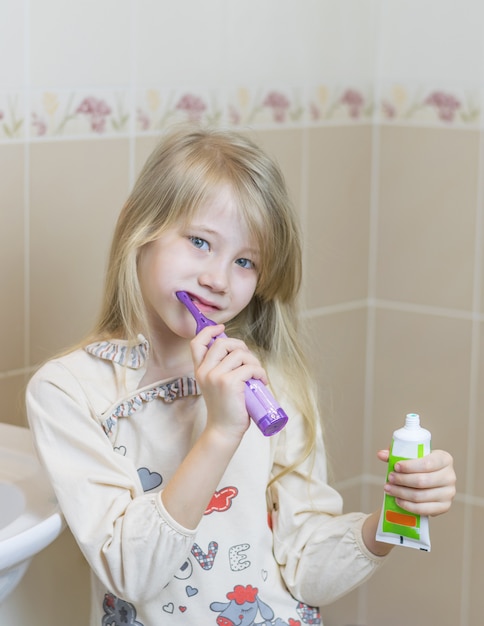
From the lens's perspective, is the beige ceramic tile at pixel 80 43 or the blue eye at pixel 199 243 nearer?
the blue eye at pixel 199 243

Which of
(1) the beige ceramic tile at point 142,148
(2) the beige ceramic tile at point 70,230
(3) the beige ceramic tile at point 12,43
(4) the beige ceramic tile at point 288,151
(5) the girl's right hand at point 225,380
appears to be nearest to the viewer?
(5) the girl's right hand at point 225,380

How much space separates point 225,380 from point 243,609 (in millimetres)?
320

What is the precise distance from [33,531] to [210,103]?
94 cm

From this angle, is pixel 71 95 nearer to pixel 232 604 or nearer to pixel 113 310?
pixel 113 310

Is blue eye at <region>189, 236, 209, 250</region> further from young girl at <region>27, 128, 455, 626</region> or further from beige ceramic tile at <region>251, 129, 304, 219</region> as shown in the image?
beige ceramic tile at <region>251, 129, 304, 219</region>

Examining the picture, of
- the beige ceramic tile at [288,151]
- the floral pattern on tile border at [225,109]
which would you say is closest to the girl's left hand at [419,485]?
the floral pattern on tile border at [225,109]

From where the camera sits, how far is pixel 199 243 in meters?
1.25

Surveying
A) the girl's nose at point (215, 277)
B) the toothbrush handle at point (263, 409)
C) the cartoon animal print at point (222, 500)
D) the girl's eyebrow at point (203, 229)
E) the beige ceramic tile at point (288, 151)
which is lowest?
the cartoon animal print at point (222, 500)

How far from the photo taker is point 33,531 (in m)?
1.05

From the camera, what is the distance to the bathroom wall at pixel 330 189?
1558 millimetres

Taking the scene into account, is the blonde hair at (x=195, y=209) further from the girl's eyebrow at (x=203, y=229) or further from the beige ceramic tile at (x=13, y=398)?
the beige ceramic tile at (x=13, y=398)

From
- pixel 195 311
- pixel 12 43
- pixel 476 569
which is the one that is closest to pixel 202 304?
pixel 195 311

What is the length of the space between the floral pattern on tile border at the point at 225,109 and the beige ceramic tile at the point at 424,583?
29.3 inches

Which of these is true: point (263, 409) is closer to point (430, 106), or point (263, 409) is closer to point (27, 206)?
point (27, 206)
